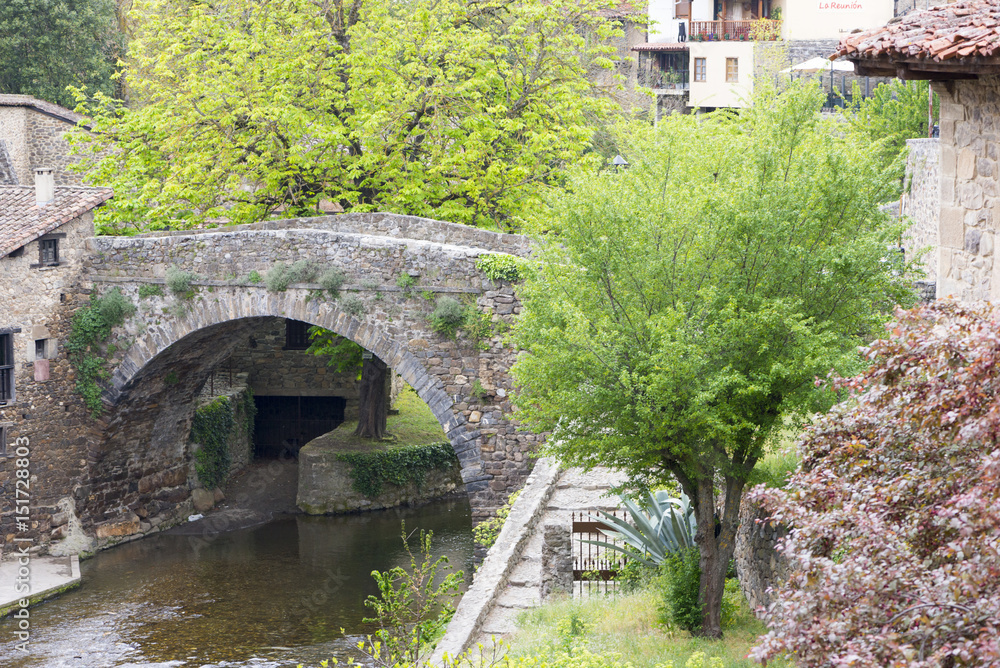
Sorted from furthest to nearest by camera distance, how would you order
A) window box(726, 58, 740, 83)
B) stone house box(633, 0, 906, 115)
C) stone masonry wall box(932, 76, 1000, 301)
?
window box(726, 58, 740, 83) → stone house box(633, 0, 906, 115) → stone masonry wall box(932, 76, 1000, 301)

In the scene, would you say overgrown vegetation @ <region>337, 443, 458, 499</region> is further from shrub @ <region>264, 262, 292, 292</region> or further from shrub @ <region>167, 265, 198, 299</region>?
shrub @ <region>264, 262, 292, 292</region>

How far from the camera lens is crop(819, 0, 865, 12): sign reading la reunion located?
41500mm

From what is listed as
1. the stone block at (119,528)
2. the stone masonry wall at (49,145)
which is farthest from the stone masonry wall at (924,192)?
the stone masonry wall at (49,145)

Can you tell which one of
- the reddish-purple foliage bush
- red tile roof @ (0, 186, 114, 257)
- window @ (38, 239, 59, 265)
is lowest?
the reddish-purple foliage bush

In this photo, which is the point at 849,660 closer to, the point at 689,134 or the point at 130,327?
the point at 689,134

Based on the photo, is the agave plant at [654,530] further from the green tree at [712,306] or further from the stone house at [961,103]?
the stone house at [961,103]

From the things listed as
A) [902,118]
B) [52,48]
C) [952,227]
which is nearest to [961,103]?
[952,227]

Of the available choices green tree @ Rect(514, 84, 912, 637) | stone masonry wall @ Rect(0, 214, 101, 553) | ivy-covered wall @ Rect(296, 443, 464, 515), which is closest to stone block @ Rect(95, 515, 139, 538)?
stone masonry wall @ Rect(0, 214, 101, 553)

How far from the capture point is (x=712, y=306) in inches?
365

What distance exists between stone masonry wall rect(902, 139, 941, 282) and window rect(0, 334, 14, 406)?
14.7 m

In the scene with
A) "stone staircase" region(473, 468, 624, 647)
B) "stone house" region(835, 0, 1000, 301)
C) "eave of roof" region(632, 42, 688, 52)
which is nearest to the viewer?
"stone house" region(835, 0, 1000, 301)

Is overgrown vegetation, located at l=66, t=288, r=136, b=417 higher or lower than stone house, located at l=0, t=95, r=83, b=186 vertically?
lower

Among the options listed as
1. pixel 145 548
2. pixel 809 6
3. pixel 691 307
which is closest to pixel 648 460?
pixel 691 307

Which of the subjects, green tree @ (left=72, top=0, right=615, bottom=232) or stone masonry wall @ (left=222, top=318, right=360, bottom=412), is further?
stone masonry wall @ (left=222, top=318, right=360, bottom=412)
